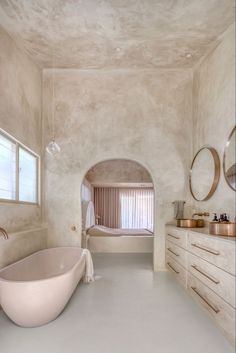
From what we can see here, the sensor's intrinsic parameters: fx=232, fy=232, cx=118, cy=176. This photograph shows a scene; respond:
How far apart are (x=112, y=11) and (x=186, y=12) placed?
0.94 metres

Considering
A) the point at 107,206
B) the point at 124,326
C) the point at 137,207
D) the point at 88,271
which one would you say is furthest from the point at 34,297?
the point at 137,207

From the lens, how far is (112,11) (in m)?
2.96

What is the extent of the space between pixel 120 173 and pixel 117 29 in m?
4.99

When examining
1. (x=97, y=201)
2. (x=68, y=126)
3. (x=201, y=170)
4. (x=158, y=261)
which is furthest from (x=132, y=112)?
(x=97, y=201)

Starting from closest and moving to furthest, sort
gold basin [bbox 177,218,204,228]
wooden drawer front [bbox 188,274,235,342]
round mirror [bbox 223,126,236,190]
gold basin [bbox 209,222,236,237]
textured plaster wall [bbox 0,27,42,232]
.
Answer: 1. wooden drawer front [bbox 188,274,235,342]
2. gold basin [bbox 209,222,236,237]
3. round mirror [bbox 223,126,236,190]
4. textured plaster wall [bbox 0,27,42,232]
5. gold basin [bbox 177,218,204,228]

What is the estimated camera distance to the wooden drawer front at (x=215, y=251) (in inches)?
78.0

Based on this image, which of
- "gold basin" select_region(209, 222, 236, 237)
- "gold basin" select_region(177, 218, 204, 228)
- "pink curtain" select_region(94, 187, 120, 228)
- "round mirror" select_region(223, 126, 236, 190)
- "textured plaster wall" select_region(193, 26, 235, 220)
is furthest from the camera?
"pink curtain" select_region(94, 187, 120, 228)

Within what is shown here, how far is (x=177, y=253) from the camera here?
350 centimetres

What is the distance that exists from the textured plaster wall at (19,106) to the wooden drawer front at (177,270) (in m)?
2.41

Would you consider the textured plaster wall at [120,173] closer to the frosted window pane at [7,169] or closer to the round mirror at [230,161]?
the frosted window pane at [7,169]

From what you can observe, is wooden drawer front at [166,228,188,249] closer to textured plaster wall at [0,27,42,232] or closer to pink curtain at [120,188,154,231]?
textured plaster wall at [0,27,42,232]

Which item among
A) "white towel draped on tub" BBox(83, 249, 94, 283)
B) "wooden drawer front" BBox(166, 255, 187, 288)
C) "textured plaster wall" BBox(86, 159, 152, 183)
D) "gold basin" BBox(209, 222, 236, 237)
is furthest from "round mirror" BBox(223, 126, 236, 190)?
"textured plaster wall" BBox(86, 159, 152, 183)

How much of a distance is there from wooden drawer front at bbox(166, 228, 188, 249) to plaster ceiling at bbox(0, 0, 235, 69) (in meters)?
2.86

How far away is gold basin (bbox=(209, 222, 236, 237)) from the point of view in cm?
234
